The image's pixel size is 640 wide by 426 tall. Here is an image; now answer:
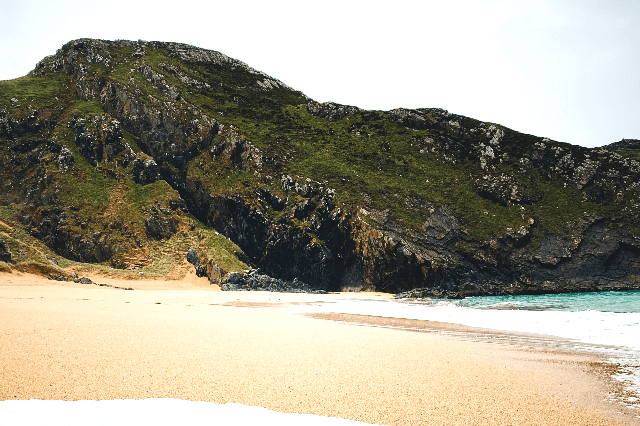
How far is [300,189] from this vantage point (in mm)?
51656

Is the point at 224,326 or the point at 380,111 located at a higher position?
the point at 380,111

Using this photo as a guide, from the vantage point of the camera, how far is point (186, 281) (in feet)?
129

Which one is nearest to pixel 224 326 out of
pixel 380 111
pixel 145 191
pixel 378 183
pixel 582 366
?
pixel 582 366

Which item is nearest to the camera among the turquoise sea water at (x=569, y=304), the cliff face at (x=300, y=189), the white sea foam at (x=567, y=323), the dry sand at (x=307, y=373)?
the dry sand at (x=307, y=373)

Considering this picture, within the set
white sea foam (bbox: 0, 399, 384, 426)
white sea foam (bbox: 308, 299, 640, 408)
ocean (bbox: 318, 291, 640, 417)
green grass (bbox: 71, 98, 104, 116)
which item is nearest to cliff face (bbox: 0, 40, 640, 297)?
green grass (bbox: 71, 98, 104, 116)

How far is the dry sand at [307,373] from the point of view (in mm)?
4668

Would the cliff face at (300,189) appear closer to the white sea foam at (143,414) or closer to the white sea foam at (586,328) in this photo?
the white sea foam at (586,328)

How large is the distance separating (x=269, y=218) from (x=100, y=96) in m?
35.8

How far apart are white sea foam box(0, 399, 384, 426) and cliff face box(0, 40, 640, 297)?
3468cm

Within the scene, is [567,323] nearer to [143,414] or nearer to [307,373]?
[307,373]

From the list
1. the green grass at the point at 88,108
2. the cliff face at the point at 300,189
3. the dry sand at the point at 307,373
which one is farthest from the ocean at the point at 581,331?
the green grass at the point at 88,108

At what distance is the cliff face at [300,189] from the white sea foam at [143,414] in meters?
34.7

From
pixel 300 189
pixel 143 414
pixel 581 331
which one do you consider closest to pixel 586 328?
pixel 581 331

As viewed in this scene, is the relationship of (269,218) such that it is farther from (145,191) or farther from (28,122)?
(28,122)
